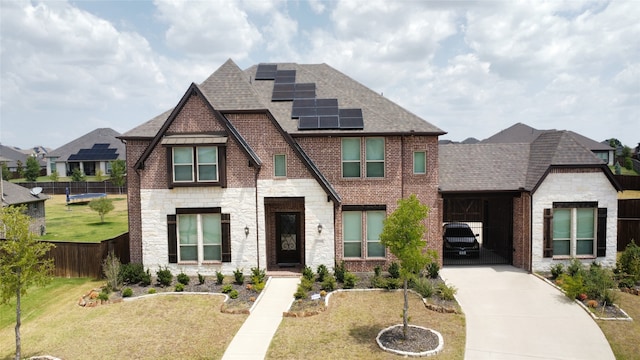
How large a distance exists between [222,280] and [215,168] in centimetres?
518

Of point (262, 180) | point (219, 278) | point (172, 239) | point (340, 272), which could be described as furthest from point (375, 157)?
point (172, 239)

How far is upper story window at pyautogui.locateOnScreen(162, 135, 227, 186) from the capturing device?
62.1 ft

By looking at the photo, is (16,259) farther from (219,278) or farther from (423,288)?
(423,288)

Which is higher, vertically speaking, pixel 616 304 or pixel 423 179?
pixel 423 179

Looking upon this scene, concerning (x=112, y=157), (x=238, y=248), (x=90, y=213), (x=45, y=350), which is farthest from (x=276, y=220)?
(x=112, y=157)

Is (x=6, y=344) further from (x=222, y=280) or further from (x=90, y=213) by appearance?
(x=90, y=213)

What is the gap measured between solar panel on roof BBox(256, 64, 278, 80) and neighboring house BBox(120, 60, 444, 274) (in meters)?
3.60

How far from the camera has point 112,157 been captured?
65125 mm

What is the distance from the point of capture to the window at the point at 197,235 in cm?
1928

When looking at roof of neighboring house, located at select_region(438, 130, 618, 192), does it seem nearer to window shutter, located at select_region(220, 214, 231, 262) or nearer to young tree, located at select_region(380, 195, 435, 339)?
young tree, located at select_region(380, 195, 435, 339)

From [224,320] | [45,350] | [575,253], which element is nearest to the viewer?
[45,350]

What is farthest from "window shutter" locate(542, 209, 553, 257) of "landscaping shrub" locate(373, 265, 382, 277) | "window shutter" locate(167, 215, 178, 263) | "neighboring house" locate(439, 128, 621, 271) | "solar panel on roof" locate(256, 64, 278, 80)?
"window shutter" locate(167, 215, 178, 263)

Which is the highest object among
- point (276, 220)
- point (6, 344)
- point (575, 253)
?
point (276, 220)

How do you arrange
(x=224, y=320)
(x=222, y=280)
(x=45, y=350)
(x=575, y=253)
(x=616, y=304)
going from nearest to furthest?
(x=45, y=350) < (x=224, y=320) < (x=616, y=304) < (x=222, y=280) < (x=575, y=253)
